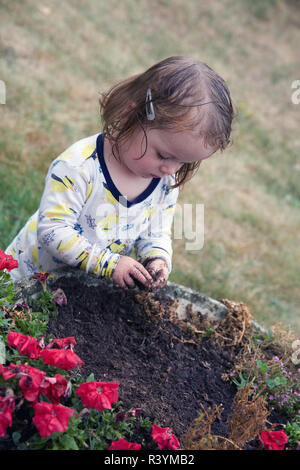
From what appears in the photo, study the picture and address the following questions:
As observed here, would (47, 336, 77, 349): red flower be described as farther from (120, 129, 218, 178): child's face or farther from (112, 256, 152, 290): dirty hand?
(120, 129, 218, 178): child's face

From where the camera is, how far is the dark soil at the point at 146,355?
1.67 m

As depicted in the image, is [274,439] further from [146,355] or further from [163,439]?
[146,355]

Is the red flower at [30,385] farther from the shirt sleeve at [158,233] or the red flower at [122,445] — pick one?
the shirt sleeve at [158,233]

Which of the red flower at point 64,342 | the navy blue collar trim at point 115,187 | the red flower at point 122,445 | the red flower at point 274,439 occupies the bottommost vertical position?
the red flower at point 274,439

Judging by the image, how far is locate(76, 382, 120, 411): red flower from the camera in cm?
130

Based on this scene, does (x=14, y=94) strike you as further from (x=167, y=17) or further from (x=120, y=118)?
(x=167, y=17)

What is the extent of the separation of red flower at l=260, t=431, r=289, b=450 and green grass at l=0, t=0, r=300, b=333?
1483 mm

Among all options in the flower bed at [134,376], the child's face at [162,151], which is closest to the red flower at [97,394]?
the flower bed at [134,376]

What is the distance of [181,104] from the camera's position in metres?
1.76

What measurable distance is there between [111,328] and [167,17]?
6.56 metres

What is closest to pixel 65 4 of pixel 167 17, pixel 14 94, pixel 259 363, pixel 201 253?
pixel 167 17

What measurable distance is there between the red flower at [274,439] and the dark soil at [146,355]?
18 centimetres

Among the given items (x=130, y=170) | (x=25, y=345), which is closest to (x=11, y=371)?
(x=25, y=345)

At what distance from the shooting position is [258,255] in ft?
13.5
